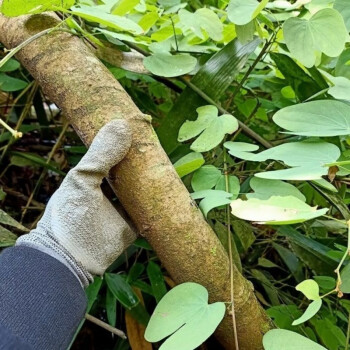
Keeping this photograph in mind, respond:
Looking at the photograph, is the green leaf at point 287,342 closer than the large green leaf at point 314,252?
Yes

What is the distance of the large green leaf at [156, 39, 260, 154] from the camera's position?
651 mm

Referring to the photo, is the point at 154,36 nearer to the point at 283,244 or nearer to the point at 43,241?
the point at 43,241

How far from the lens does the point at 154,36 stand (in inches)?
26.8

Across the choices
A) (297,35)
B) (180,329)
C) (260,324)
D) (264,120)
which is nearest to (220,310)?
(180,329)

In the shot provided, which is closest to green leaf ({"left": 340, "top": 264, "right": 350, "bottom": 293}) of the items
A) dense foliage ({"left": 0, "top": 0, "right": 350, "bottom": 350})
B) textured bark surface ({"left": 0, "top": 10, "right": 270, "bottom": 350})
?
dense foliage ({"left": 0, "top": 0, "right": 350, "bottom": 350})

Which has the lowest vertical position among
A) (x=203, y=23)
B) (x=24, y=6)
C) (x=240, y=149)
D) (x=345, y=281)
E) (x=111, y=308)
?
(x=111, y=308)

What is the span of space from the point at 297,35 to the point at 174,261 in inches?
11.2

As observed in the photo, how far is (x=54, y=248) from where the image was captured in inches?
21.1

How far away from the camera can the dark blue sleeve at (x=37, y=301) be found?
0.46 m

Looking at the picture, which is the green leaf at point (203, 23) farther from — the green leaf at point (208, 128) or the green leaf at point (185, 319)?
the green leaf at point (185, 319)

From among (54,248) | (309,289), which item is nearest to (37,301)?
(54,248)

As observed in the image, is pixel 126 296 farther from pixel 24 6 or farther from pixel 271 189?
pixel 24 6

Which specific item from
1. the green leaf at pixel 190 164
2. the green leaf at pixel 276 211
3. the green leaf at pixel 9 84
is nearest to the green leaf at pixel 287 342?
the green leaf at pixel 276 211

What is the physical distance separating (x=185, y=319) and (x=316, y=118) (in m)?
0.25
